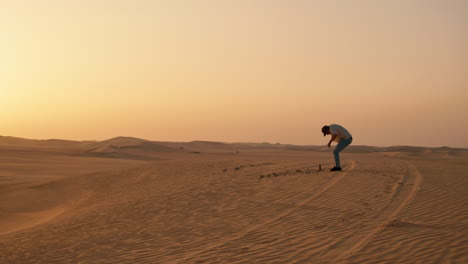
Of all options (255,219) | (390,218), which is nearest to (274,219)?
(255,219)

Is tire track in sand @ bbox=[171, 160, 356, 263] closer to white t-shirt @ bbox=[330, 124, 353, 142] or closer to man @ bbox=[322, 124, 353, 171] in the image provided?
man @ bbox=[322, 124, 353, 171]

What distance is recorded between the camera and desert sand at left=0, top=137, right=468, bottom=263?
22.1 ft

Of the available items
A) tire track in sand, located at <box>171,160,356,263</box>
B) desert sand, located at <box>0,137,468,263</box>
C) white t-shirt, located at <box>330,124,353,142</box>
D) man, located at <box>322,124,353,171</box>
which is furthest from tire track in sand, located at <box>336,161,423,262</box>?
white t-shirt, located at <box>330,124,353,142</box>

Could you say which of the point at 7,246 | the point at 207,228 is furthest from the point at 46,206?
the point at 207,228

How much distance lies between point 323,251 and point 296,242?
687 millimetres

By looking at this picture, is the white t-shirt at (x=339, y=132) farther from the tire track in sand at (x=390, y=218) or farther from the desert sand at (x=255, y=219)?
the tire track in sand at (x=390, y=218)

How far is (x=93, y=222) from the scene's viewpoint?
10.4 meters

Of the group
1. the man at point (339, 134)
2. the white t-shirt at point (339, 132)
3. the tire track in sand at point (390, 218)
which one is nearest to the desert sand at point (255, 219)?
the tire track in sand at point (390, 218)

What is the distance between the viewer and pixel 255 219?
29.7 ft

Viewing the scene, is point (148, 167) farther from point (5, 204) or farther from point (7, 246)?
point (7, 246)

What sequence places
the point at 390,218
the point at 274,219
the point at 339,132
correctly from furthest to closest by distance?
1. the point at 339,132
2. the point at 274,219
3. the point at 390,218

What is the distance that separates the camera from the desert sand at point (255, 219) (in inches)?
265

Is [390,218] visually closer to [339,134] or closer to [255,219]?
[255,219]

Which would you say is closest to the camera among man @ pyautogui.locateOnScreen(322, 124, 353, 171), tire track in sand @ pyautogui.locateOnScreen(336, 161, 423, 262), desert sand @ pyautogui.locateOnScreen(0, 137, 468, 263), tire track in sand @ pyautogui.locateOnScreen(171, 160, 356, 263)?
tire track in sand @ pyautogui.locateOnScreen(336, 161, 423, 262)
